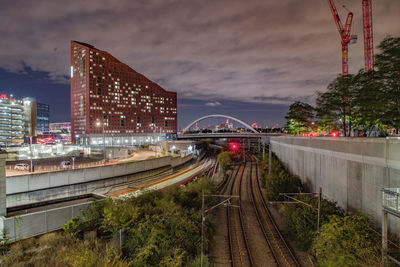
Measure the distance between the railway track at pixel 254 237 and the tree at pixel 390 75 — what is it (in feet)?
52.8

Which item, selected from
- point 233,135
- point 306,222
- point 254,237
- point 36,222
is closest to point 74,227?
point 36,222

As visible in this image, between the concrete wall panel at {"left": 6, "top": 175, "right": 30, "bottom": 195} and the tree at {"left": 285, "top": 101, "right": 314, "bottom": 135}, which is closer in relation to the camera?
the concrete wall panel at {"left": 6, "top": 175, "right": 30, "bottom": 195}

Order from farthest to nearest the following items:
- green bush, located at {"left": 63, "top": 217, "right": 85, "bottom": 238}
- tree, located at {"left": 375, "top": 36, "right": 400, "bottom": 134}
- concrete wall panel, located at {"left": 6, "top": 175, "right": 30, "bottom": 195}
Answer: concrete wall panel, located at {"left": 6, "top": 175, "right": 30, "bottom": 195}
tree, located at {"left": 375, "top": 36, "right": 400, "bottom": 134}
green bush, located at {"left": 63, "top": 217, "right": 85, "bottom": 238}

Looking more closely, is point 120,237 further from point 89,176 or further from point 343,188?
point 343,188

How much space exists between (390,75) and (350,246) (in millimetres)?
17412

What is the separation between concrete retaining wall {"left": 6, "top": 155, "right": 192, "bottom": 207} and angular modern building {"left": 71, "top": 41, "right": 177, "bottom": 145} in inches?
3161

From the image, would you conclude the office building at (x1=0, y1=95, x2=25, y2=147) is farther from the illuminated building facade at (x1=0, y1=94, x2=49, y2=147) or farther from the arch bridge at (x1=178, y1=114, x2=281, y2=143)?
the arch bridge at (x1=178, y1=114, x2=281, y2=143)

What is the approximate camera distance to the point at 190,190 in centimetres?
2473

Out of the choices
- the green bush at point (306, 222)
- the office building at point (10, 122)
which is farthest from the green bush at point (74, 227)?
the office building at point (10, 122)

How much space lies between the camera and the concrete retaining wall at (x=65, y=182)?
72.7 ft

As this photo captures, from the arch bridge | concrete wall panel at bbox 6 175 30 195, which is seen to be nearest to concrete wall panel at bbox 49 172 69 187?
concrete wall panel at bbox 6 175 30 195

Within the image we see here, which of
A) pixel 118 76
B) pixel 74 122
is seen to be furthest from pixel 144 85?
pixel 74 122

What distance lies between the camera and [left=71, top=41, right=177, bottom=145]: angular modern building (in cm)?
10831

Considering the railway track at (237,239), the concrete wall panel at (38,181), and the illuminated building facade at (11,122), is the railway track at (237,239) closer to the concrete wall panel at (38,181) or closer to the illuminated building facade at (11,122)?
the concrete wall panel at (38,181)
